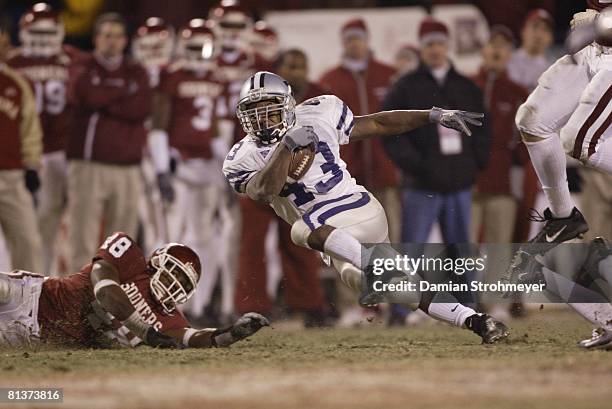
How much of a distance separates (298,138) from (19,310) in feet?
6.23

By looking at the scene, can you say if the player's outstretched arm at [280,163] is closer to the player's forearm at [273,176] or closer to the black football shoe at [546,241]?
the player's forearm at [273,176]

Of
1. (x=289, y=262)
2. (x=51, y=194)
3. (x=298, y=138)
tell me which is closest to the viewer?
(x=298, y=138)

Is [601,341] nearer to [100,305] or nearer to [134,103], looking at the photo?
[100,305]

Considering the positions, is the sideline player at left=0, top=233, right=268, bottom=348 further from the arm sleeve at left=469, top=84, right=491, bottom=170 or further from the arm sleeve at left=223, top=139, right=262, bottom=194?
the arm sleeve at left=469, top=84, right=491, bottom=170

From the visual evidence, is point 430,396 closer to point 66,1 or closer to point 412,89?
point 412,89

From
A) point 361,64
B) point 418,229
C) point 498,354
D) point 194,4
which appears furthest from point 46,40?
point 498,354

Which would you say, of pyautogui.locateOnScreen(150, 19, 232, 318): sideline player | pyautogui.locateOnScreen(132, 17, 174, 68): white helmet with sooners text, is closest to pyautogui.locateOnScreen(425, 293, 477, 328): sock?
pyautogui.locateOnScreen(150, 19, 232, 318): sideline player

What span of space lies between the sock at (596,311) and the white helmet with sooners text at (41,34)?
5.20 meters

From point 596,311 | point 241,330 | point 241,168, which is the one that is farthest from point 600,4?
point 241,330

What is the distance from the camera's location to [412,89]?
9.31 meters

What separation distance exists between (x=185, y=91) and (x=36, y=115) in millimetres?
1313

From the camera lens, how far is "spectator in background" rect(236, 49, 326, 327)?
31.3ft

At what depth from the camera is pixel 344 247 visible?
21.8 feet

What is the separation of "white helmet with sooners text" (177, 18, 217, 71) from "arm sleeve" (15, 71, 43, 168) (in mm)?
1461
